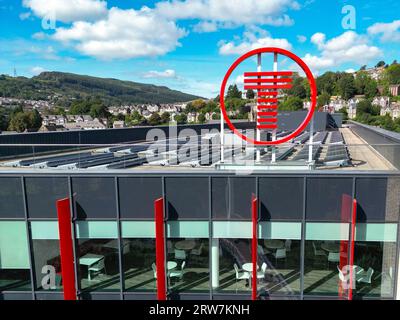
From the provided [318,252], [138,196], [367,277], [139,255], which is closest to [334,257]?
[318,252]

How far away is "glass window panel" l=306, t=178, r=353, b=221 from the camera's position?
8.93 meters

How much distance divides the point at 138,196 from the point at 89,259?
289 cm

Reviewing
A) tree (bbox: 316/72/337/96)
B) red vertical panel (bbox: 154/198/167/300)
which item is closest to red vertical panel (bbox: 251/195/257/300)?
red vertical panel (bbox: 154/198/167/300)

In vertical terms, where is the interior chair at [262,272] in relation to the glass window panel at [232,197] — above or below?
below

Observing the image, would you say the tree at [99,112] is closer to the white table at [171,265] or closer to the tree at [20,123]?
the tree at [20,123]

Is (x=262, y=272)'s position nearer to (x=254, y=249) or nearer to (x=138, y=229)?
(x=254, y=249)

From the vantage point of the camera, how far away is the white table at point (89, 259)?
9.91 meters

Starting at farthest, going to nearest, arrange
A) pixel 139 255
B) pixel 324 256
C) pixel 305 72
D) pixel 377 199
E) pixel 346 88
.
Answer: pixel 346 88 < pixel 305 72 < pixel 139 255 < pixel 324 256 < pixel 377 199

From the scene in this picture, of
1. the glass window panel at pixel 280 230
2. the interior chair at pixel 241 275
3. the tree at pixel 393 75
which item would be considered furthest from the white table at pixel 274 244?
the tree at pixel 393 75

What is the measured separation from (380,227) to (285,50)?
21.3 ft

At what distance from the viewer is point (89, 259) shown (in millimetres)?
9945

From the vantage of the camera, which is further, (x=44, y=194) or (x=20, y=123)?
(x=20, y=123)

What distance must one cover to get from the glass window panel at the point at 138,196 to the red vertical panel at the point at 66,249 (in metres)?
1.67

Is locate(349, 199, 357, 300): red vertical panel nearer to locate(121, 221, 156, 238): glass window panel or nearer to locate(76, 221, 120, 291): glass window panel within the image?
locate(121, 221, 156, 238): glass window panel
